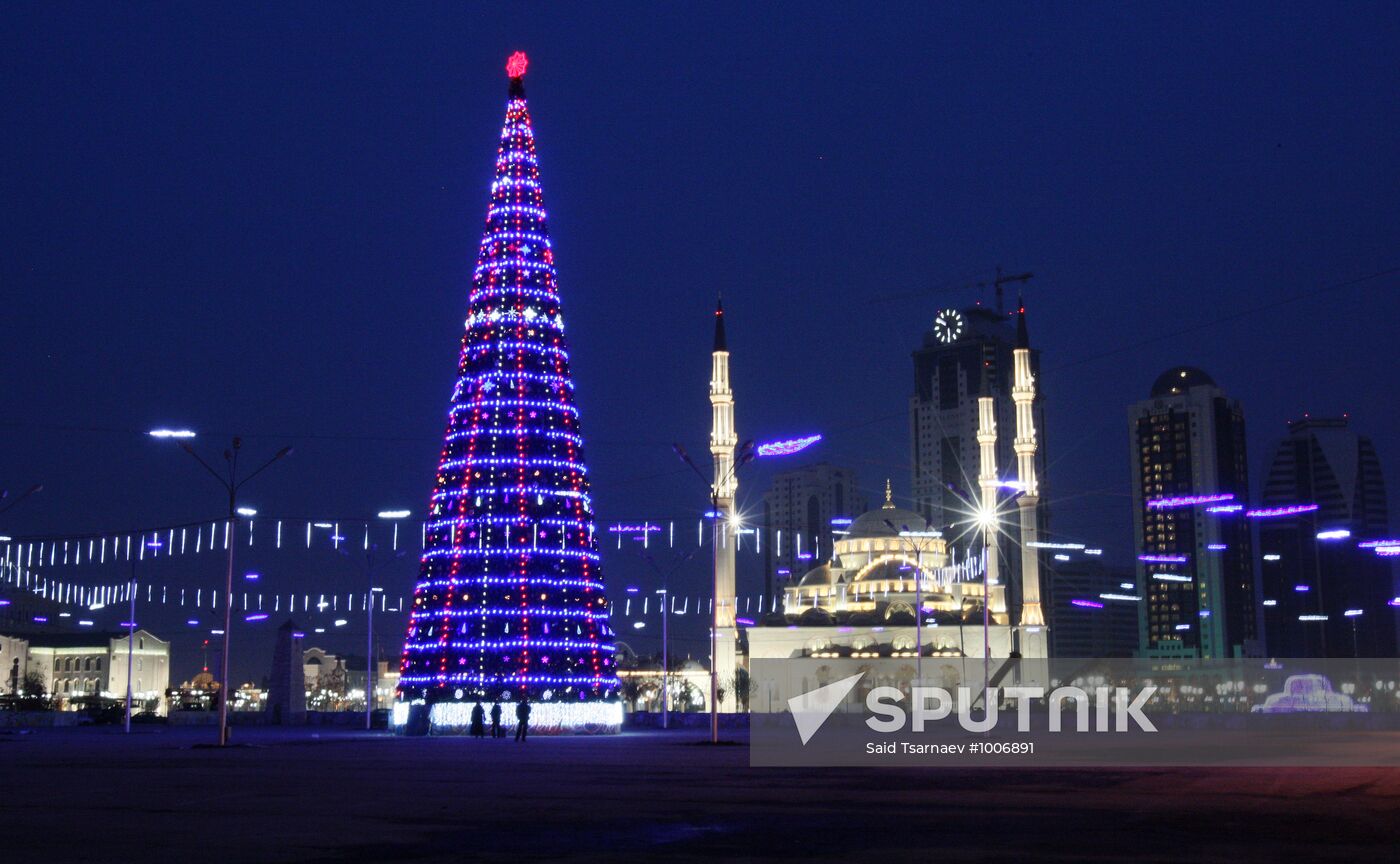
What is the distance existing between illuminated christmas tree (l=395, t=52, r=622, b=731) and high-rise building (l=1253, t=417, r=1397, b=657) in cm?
12582

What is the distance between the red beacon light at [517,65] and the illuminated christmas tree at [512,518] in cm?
258

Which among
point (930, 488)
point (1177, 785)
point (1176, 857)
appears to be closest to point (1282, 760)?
point (1177, 785)

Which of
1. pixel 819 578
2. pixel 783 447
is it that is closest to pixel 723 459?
pixel 819 578

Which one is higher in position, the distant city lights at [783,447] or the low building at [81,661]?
the distant city lights at [783,447]

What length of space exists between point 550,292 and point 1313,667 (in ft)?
362

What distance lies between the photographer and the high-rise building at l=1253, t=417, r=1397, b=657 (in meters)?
160

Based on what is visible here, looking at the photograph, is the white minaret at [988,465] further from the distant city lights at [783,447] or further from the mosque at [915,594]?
the distant city lights at [783,447]

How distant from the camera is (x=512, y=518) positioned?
44.4m

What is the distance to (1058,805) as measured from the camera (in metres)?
16.8

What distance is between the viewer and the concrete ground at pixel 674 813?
39.2 feet

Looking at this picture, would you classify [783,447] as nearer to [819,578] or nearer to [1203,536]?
[819,578]

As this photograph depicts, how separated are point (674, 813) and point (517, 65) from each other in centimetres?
3635

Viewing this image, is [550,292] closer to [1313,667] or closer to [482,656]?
[482,656]

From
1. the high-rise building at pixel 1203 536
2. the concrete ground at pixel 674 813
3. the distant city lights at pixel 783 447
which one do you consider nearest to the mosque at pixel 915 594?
the distant city lights at pixel 783 447
